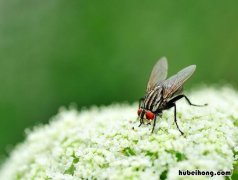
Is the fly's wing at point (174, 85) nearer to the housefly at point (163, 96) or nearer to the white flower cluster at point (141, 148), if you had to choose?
the housefly at point (163, 96)

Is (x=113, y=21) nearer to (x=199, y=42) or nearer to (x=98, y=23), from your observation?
(x=98, y=23)

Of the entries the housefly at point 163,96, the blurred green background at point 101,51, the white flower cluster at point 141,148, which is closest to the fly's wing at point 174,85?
the housefly at point 163,96

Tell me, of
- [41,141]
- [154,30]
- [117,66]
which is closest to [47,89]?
[117,66]

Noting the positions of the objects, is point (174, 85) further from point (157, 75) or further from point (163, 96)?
point (157, 75)

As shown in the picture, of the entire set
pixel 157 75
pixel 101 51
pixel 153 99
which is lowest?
pixel 153 99

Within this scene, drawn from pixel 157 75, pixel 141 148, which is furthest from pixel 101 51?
pixel 141 148

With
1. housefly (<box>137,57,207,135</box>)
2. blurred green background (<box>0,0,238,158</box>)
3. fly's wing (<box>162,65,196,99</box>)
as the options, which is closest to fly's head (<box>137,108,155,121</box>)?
housefly (<box>137,57,207,135</box>)

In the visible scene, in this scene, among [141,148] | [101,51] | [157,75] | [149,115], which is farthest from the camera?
[101,51]
